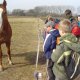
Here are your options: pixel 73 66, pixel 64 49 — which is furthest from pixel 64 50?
pixel 73 66

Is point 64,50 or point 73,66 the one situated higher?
point 64,50

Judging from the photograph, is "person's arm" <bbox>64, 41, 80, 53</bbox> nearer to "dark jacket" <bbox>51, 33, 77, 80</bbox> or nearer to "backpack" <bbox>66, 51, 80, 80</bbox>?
"dark jacket" <bbox>51, 33, 77, 80</bbox>

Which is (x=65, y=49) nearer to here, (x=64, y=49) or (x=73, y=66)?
(x=64, y=49)

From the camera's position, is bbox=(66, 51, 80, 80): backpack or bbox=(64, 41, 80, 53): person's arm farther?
bbox=(66, 51, 80, 80): backpack

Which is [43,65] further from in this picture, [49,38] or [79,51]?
[79,51]

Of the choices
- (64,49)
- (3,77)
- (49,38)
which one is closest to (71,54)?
(64,49)

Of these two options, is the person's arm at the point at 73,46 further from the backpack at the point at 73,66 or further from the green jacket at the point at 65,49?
the backpack at the point at 73,66

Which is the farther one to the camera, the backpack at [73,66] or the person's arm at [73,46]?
the backpack at [73,66]

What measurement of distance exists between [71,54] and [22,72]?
4.37 metres

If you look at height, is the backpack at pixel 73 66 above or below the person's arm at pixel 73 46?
below

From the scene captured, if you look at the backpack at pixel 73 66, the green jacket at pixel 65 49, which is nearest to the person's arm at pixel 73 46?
the green jacket at pixel 65 49

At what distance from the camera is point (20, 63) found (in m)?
9.66

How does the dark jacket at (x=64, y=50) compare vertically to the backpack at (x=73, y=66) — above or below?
above

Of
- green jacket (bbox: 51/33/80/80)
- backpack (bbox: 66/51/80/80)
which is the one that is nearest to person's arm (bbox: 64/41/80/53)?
green jacket (bbox: 51/33/80/80)
